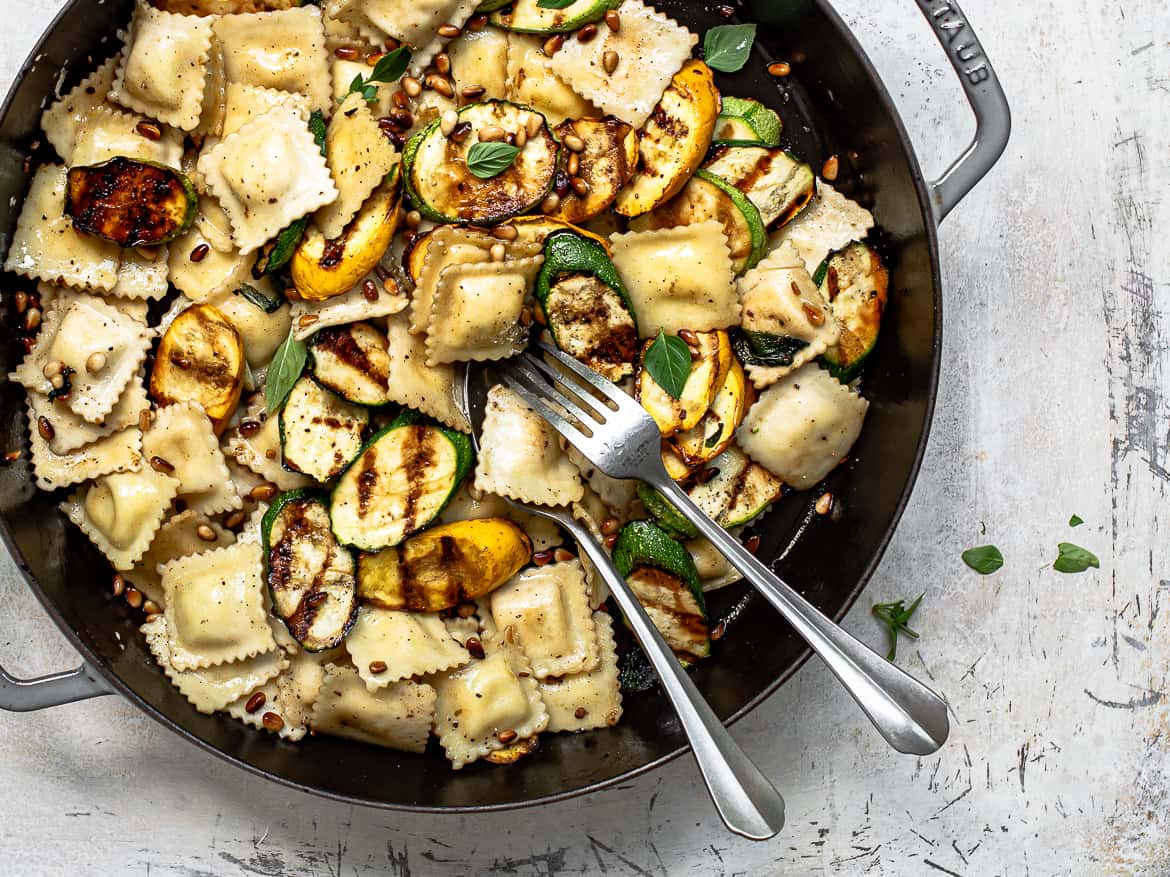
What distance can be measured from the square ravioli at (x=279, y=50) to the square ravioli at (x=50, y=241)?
0.71m

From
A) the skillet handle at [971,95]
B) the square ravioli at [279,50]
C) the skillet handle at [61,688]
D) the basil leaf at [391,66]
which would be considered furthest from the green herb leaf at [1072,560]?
the skillet handle at [61,688]

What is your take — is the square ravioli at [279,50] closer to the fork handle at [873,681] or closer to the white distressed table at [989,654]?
the white distressed table at [989,654]

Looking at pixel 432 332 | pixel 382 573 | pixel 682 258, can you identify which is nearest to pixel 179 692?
pixel 382 573

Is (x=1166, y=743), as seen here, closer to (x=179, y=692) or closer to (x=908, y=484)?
(x=908, y=484)

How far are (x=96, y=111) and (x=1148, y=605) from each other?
13.9 ft

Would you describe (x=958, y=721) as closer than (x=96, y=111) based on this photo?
No

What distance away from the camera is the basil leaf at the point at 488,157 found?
3309mm

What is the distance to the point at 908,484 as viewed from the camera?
3.27 metres

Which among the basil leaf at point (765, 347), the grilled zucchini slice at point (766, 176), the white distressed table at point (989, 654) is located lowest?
the white distressed table at point (989, 654)

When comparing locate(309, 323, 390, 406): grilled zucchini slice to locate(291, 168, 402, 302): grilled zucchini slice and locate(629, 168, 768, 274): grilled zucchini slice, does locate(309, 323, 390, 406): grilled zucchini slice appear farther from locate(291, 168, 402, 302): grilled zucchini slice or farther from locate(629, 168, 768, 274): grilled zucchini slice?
locate(629, 168, 768, 274): grilled zucchini slice

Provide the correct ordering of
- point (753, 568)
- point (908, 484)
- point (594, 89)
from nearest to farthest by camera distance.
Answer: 1. point (753, 568)
2. point (908, 484)
3. point (594, 89)

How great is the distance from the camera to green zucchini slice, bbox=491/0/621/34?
137 inches

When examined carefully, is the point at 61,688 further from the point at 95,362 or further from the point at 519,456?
the point at 519,456

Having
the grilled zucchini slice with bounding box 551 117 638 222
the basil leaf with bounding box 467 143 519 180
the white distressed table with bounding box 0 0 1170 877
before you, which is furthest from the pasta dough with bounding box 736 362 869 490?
the basil leaf with bounding box 467 143 519 180
